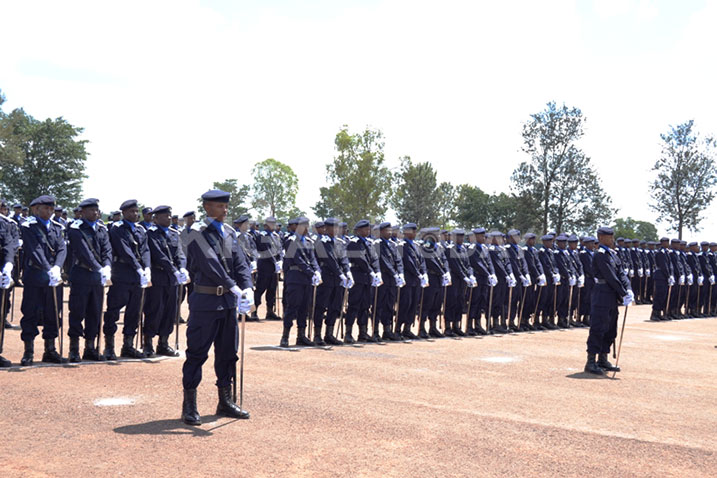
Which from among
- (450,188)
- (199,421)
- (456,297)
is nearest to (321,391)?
(199,421)

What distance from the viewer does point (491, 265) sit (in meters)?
16.2

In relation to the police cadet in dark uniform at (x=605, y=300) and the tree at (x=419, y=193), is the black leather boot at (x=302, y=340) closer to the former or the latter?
the police cadet in dark uniform at (x=605, y=300)

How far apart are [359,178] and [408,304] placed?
4420 centimetres

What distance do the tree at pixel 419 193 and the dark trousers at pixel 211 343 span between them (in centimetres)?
6169

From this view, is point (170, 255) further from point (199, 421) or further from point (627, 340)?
point (627, 340)

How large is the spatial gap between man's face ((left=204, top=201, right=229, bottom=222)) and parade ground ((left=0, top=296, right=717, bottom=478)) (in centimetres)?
197

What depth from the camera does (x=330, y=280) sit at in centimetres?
1311

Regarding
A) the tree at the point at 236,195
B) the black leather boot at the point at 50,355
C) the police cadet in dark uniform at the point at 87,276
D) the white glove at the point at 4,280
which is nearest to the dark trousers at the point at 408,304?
the police cadet in dark uniform at the point at 87,276

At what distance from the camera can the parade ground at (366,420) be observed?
547 centimetres

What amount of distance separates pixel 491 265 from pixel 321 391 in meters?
8.79

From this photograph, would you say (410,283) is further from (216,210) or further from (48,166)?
(48,166)

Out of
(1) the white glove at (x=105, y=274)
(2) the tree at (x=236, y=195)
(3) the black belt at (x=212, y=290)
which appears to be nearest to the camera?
(3) the black belt at (x=212, y=290)

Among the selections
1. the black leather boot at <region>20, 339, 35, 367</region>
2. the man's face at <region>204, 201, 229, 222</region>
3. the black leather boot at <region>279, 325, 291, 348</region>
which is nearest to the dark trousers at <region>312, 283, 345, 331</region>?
the black leather boot at <region>279, 325, 291, 348</region>

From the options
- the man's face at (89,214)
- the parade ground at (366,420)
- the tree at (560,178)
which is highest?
the tree at (560,178)
